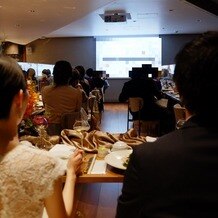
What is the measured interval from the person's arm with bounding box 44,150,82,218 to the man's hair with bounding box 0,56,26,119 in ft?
0.96

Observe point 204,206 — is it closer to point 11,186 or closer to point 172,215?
point 172,215

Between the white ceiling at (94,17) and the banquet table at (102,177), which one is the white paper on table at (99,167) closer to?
the banquet table at (102,177)

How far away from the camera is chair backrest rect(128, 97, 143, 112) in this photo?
16.0ft

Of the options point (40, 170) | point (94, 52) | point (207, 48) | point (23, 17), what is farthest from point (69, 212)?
point (94, 52)

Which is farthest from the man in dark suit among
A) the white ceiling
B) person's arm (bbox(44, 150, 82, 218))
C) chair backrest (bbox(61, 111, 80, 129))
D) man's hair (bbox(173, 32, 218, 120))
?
the white ceiling

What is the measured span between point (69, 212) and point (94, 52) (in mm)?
11683

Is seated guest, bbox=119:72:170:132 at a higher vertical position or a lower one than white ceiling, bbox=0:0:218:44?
lower

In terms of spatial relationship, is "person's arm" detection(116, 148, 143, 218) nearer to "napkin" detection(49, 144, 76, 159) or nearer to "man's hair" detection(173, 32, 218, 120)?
"man's hair" detection(173, 32, 218, 120)

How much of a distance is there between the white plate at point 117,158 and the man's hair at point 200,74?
2.11 ft

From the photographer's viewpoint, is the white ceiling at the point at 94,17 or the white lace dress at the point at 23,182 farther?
the white ceiling at the point at 94,17

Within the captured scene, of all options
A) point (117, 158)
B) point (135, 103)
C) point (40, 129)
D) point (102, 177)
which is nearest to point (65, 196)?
point (102, 177)

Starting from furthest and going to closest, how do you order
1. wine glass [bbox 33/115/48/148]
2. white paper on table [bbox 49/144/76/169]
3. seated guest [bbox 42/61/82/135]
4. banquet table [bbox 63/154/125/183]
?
seated guest [bbox 42/61/82/135], wine glass [bbox 33/115/48/148], white paper on table [bbox 49/144/76/169], banquet table [bbox 63/154/125/183]

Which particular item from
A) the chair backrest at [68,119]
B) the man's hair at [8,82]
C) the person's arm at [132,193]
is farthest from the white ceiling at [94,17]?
the person's arm at [132,193]

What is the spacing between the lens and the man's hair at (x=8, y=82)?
86 centimetres
